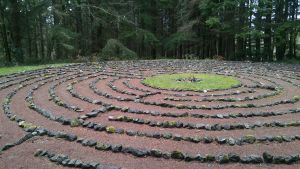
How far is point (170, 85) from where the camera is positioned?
10641 mm

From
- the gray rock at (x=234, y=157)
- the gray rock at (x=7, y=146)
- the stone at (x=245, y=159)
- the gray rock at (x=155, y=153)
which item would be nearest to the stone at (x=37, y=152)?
the gray rock at (x=7, y=146)

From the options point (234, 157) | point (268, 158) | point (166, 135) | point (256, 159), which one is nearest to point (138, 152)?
point (166, 135)

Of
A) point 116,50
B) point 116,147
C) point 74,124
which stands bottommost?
point 116,147

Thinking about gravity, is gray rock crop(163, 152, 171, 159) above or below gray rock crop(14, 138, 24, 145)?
below

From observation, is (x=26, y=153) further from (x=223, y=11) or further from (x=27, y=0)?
(x=223, y=11)

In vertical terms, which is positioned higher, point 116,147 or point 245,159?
point 116,147

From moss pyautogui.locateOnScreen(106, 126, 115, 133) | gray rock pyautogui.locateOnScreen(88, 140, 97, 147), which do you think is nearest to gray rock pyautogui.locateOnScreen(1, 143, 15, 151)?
gray rock pyautogui.locateOnScreen(88, 140, 97, 147)

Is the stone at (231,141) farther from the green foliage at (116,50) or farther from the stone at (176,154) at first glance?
the green foliage at (116,50)

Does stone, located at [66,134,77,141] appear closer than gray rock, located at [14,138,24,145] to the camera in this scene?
No

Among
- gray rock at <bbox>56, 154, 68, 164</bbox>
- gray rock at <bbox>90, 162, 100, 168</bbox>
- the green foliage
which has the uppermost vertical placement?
the green foliage

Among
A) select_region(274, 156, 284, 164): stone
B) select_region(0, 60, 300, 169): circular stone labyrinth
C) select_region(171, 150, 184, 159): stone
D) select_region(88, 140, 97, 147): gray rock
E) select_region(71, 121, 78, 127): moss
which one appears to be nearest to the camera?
select_region(274, 156, 284, 164): stone

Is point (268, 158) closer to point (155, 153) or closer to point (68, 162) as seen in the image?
point (155, 153)

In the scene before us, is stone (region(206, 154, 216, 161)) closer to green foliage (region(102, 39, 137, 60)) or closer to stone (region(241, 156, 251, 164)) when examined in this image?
stone (region(241, 156, 251, 164))

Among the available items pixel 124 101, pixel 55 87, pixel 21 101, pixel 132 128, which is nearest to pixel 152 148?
pixel 132 128
